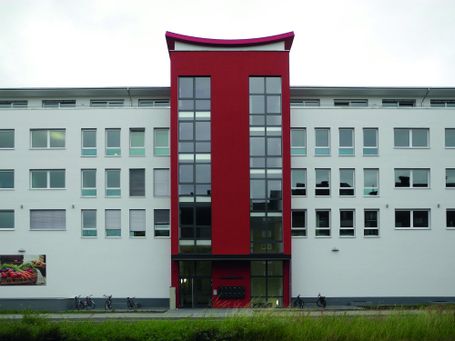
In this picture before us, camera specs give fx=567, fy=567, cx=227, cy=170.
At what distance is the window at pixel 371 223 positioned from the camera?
34.6 m

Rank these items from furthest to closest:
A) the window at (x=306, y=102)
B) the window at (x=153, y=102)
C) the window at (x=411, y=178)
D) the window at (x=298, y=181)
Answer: the window at (x=306, y=102) → the window at (x=153, y=102) → the window at (x=411, y=178) → the window at (x=298, y=181)

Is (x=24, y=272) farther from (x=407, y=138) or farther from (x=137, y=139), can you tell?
(x=407, y=138)

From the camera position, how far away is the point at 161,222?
34531 mm

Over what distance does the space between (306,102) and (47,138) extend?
1698cm

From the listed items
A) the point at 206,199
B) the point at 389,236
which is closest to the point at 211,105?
the point at 206,199

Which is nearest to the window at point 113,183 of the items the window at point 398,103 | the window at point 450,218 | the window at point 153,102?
the window at point 153,102

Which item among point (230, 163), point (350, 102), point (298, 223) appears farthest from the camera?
point (350, 102)

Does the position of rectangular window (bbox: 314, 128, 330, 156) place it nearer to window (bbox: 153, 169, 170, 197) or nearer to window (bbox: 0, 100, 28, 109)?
Answer: window (bbox: 153, 169, 170, 197)

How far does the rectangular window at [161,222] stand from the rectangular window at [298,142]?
8660 millimetres

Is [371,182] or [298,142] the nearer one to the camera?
[371,182]

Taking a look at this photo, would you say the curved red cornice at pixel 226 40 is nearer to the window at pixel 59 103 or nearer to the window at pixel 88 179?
the window at pixel 59 103

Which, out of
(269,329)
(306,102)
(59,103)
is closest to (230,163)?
(306,102)

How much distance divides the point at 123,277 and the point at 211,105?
11556mm

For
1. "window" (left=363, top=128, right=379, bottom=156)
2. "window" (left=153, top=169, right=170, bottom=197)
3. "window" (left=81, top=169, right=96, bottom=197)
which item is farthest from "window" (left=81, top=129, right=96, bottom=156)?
"window" (left=363, top=128, right=379, bottom=156)
